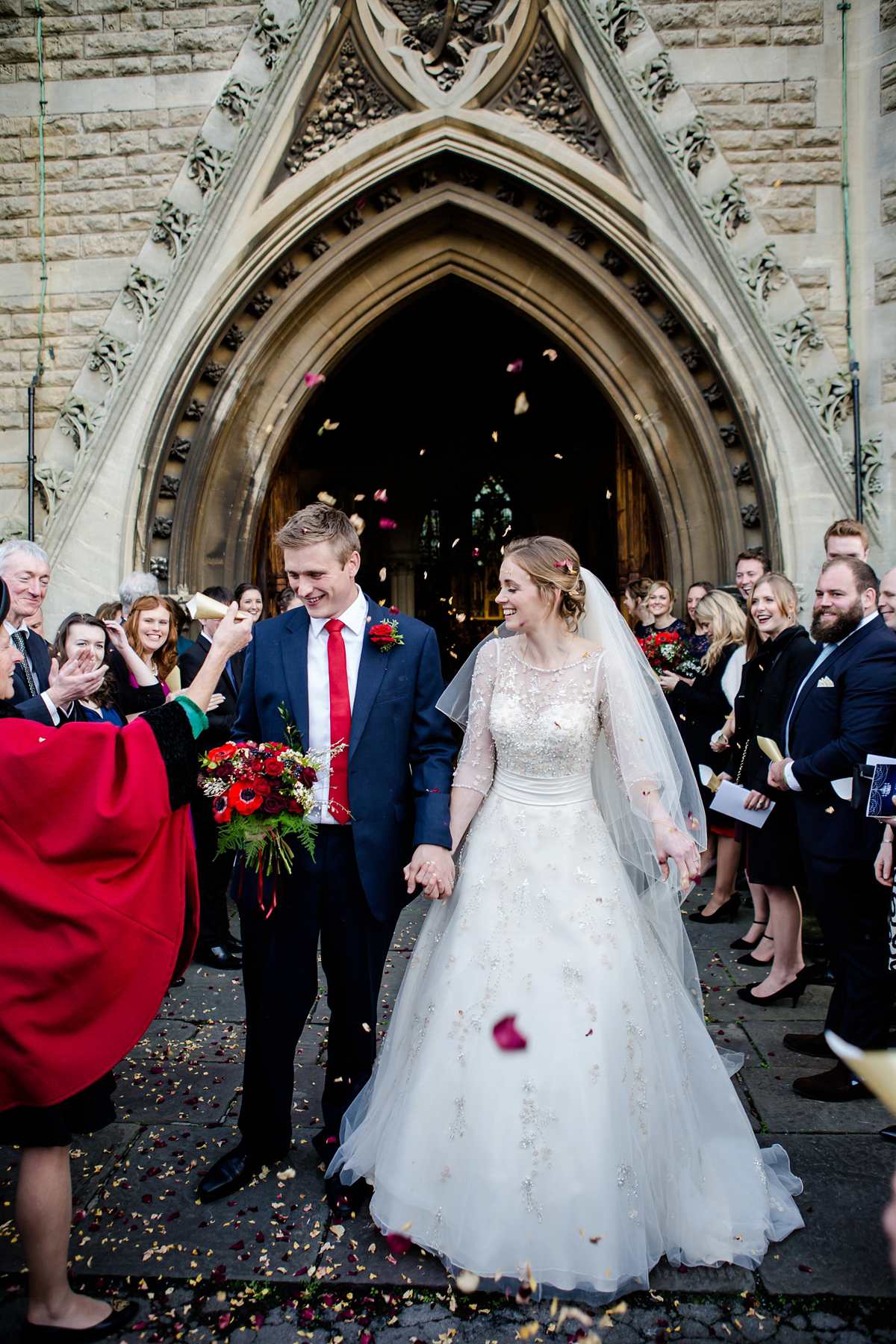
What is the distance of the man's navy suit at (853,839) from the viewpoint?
3182 mm

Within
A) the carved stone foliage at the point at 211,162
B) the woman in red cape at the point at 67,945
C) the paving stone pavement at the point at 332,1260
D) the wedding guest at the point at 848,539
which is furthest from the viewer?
the carved stone foliage at the point at 211,162

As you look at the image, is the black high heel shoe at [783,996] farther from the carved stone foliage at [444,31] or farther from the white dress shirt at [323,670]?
the carved stone foliage at [444,31]

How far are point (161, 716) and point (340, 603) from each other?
0.78 metres

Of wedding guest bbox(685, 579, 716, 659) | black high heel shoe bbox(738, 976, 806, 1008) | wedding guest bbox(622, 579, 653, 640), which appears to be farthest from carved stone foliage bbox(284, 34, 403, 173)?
black high heel shoe bbox(738, 976, 806, 1008)

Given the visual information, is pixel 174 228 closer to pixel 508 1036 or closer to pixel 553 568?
pixel 553 568

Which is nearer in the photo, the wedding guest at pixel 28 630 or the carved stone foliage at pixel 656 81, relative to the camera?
the wedding guest at pixel 28 630

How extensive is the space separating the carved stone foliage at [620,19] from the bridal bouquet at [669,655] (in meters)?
4.58

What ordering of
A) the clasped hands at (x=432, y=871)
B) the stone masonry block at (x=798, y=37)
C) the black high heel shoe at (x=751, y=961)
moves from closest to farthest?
1. the clasped hands at (x=432, y=871)
2. the black high heel shoe at (x=751, y=961)
3. the stone masonry block at (x=798, y=37)

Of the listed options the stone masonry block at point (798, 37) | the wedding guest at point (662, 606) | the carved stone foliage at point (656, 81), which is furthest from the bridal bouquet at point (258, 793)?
the stone masonry block at point (798, 37)

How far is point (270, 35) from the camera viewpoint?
6.54m

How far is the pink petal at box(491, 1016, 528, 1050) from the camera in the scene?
2.35 metres

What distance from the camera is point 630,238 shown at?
664cm

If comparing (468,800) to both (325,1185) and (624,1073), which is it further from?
(325,1185)

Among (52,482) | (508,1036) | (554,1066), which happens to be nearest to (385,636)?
(508,1036)
